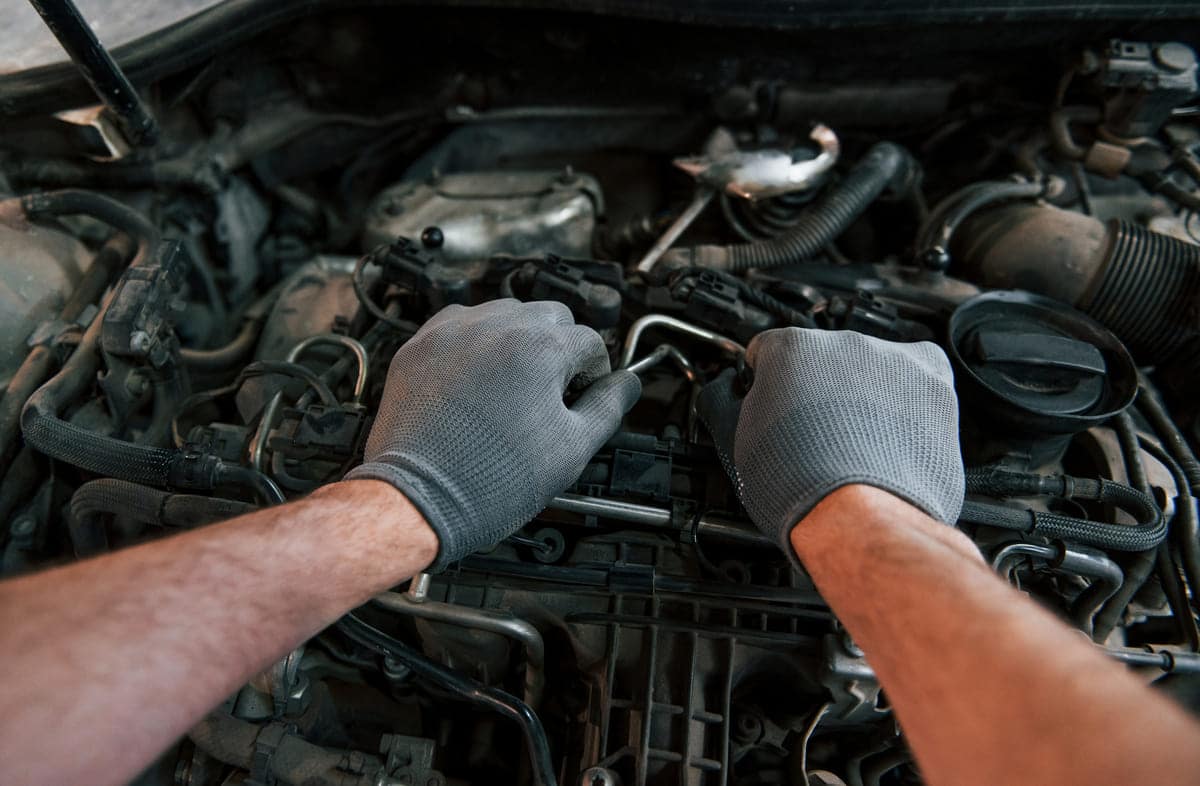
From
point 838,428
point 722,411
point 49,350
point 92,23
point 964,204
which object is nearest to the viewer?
point 838,428

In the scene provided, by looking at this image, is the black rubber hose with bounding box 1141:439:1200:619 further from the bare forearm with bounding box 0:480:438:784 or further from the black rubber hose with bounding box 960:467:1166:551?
the bare forearm with bounding box 0:480:438:784

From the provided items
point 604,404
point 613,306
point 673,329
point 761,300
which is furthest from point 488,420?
point 761,300

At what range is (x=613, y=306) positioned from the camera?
4.49ft

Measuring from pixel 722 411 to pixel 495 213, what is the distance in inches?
34.5

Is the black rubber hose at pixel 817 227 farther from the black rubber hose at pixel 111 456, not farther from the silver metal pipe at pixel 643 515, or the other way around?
the black rubber hose at pixel 111 456

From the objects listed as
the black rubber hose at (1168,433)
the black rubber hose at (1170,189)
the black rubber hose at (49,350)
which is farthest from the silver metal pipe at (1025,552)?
the black rubber hose at (49,350)

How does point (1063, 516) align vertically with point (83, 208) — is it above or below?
below

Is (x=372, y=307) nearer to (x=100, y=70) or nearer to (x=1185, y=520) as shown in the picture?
(x=100, y=70)

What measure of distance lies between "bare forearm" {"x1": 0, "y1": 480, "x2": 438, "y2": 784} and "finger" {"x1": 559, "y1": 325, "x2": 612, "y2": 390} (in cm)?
40

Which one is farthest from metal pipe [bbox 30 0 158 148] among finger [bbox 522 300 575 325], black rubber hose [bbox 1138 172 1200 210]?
black rubber hose [bbox 1138 172 1200 210]

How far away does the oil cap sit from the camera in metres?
1.23

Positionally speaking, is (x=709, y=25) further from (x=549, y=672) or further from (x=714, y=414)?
(x=549, y=672)

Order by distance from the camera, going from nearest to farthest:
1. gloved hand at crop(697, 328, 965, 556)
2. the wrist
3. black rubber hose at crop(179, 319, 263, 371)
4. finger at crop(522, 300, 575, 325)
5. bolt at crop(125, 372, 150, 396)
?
the wrist → gloved hand at crop(697, 328, 965, 556) → finger at crop(522, 300, 575, 325) → bolt at crop(125, 372, 150, 396) → black rubber hose at crop(179, 319, 263, 371)

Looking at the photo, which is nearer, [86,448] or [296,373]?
[86,448]
